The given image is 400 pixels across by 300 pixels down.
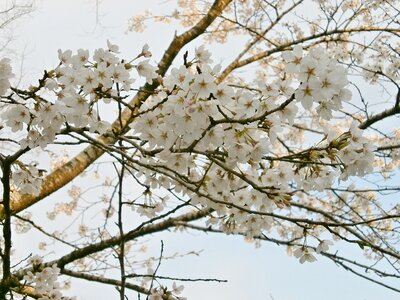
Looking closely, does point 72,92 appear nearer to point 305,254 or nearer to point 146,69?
point 146,69

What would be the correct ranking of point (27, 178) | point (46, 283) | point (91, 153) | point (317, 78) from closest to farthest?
1. point (317, 78)
2. point (27, 178)
3. point (46, 283)
4. point (91, 153)

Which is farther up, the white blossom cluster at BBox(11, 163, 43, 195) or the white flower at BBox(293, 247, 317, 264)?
the white blossom cluster at BBox(11, 163, 43, 195)

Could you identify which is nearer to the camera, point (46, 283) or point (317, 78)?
point (317, 78)

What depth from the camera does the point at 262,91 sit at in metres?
1.96

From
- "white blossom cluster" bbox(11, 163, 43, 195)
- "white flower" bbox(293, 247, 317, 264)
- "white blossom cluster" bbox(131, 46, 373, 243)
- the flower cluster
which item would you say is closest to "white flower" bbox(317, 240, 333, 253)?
"white flower" bbox(293, 247, 317, 264)

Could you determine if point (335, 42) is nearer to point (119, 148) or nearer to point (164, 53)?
point (164, 53)

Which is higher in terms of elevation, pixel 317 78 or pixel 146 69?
pixel 146 69

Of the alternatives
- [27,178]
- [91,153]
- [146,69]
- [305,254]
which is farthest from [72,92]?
[91,153]

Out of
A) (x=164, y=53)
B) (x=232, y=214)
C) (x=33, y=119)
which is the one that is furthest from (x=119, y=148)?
(x=164, y=53)

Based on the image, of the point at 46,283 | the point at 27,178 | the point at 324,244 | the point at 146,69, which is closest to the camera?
the point at 146,69

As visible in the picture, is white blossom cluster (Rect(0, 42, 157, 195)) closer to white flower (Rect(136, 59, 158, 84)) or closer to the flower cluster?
white flower (Rect(136, 59, 158, 84))

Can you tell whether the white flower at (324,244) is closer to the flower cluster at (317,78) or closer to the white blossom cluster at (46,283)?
the flower cluster at (317,78)

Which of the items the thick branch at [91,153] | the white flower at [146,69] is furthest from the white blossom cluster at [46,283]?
the white flower at [146,69]

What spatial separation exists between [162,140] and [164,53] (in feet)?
13.9
